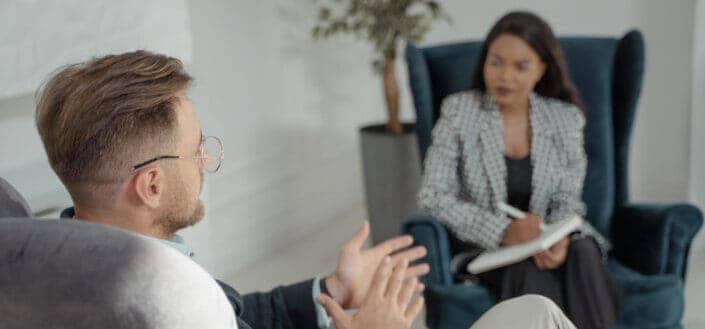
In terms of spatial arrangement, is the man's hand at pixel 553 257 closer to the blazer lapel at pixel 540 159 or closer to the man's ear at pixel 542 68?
the blazer lapel at pixel 540 159

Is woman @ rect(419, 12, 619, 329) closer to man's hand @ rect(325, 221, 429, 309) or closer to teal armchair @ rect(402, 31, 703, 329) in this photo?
teal armchair @ rect(402, 31, 703, 329)

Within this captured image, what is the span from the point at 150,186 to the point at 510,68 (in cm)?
172

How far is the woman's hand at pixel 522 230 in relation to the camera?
285 cm

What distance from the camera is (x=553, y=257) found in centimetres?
280

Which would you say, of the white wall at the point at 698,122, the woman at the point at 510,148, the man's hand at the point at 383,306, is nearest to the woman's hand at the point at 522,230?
the woman at the point at 510,148

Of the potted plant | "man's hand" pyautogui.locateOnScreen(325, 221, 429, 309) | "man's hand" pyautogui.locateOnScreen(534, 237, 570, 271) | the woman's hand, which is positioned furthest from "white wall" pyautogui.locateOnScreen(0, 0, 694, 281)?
"man's hand" pyautogui.locateOnScreen(325, 221, 429, 309)

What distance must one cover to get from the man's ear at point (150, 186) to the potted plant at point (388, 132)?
2.54 metres

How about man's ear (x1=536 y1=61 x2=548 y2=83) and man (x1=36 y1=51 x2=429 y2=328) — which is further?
man's ear (x1=536 y1=61 x2=548 y2=83)

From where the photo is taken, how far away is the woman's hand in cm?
285

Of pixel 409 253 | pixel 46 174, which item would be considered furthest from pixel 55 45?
pixel 409 253

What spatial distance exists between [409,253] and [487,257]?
875 millimetres

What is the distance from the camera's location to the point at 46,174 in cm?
277

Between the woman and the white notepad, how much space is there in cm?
6

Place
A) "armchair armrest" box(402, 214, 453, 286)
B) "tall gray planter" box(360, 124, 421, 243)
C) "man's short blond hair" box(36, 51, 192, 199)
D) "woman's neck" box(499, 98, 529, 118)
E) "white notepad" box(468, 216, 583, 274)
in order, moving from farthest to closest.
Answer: "tall gray planter" box(360, 124, 421, 243), "woman's neck" box(499, 98, 529, 118), "armchair armrest" box(402, 214, 453, 286), "white notepad" box(468, 216, 583, 274), "man's short blond hair" box(36, 51, 192, 199)
